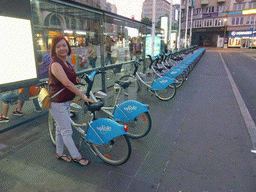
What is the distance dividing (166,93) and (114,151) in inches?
126

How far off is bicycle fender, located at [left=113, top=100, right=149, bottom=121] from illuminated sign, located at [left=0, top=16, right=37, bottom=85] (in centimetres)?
178

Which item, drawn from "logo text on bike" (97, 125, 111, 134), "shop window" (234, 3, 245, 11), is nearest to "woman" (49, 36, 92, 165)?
"logo text on bike" (97, 125, 111, 134)

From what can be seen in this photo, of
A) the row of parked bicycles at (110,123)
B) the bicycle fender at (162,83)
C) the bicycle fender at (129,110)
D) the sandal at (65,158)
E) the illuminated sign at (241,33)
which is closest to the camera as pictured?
the row of parked bicycles at (110,123)

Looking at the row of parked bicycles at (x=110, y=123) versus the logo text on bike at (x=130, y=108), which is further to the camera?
the logo text on bike at (x=130, y=108)

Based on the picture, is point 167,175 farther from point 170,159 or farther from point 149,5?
point 149,5

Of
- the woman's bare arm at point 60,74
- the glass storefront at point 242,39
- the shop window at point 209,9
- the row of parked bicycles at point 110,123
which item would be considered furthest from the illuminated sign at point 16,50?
the shop window at point 209,9

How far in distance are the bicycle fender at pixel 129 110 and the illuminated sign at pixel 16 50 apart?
1784 mm

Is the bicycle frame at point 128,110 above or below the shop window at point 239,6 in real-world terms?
below

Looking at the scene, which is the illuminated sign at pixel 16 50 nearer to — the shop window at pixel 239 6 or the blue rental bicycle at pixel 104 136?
the blue rental bicycle at pixel 104 136

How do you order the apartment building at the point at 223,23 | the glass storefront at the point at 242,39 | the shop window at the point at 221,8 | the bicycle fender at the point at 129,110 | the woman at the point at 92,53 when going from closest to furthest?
the bicycle fender at the point at 129,110
the woman at the point at 92,53
the glass storefront at the point at 242,39
the apartment building at the point at 223,23
the shop window at the point at 221,8

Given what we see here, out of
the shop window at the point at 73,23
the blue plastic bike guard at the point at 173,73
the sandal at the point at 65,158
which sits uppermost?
the shop window at the point at 73,23

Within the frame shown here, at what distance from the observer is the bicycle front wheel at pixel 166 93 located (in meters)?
5.67

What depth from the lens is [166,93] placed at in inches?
225

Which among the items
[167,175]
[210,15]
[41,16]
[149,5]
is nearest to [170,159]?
[167,175]
